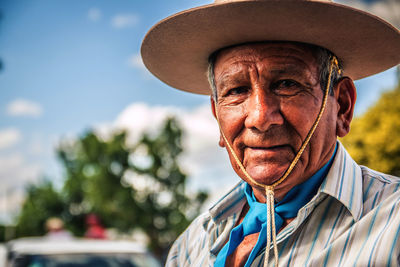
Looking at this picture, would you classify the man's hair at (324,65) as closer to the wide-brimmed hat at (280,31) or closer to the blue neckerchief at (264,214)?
the wide-brimmed hat at (280,31)

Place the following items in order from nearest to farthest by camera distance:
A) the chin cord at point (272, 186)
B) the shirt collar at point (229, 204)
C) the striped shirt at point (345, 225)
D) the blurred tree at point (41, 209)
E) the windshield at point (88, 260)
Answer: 1. the striped shirt at point (345, 225)
2. the chin cord at point (272, 186)
3. the shirt collar at point (229, 204)
4. the windshield at point (88, 260)
5. the blurred tree at point (41, 209)

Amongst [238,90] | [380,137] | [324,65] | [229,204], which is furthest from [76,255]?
[380,137]

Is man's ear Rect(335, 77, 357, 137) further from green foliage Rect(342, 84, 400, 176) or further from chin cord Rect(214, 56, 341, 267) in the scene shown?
green foliage Rect(342, 84, 400, 176)

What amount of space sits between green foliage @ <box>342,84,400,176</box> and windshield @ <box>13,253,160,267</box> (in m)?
13.8

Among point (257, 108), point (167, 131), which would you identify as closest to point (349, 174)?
point (257, 108)

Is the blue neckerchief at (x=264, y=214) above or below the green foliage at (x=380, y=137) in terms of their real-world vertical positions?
below

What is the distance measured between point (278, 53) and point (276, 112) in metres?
0.27

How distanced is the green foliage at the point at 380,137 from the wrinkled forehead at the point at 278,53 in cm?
1614

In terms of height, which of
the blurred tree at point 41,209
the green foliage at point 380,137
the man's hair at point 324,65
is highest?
the green foliage at point 380,137

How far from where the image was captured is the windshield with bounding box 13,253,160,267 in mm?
4668

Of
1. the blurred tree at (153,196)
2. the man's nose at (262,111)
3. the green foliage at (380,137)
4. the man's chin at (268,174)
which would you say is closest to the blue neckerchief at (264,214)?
the man's chin at (268,174)

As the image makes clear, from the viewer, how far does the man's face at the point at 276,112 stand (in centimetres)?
164

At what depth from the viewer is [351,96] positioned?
1.84 metres

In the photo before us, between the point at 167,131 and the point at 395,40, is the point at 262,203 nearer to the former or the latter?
the point at 395,40
